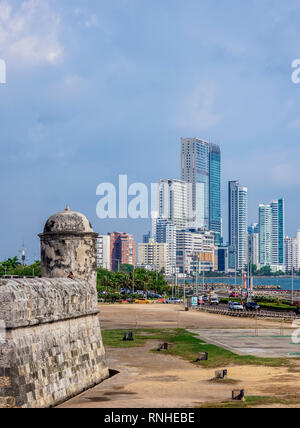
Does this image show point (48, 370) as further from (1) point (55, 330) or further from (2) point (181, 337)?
(2) point (181, 337)

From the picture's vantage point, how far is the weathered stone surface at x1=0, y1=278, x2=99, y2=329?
18.4m

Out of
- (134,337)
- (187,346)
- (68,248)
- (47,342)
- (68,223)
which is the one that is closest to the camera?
(47,342)

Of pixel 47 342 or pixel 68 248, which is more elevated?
pixel 68 248

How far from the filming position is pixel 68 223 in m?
30.4

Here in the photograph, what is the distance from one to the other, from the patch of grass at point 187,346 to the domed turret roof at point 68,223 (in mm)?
10362

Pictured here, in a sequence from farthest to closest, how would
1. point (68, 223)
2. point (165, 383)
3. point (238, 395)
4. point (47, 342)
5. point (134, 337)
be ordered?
point (134, 337)
point (68, 223)
point (165, 383)
point (238, 395)
point (47, 342)

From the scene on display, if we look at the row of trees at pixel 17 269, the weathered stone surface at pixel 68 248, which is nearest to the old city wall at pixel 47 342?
the weathered stone surface at pixel 68 248

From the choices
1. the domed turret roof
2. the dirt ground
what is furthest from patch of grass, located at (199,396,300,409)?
the domed turret roof

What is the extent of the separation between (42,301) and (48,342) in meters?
1.51

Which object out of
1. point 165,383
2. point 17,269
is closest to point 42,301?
point 165,383

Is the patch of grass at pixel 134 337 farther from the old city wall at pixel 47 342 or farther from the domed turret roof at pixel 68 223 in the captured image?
the old city wall at pixel 47 342

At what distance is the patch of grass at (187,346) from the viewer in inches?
1325

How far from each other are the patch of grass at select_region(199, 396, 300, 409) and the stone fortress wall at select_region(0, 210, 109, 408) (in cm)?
540

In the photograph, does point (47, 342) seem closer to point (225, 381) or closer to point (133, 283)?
point (225, 381)
